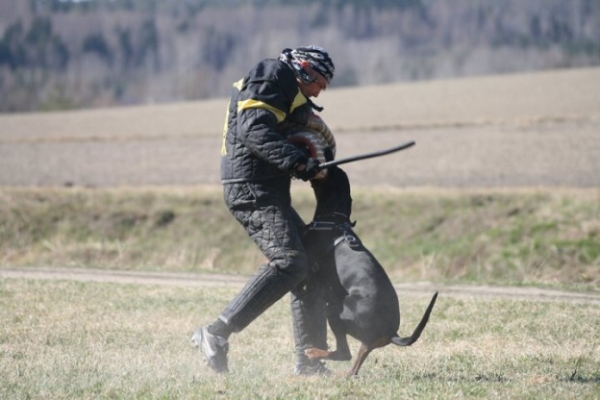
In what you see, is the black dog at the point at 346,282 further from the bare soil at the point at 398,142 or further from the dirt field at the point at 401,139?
the dirt field at the point at 401,139

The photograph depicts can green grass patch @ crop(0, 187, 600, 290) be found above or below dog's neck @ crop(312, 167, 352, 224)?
below

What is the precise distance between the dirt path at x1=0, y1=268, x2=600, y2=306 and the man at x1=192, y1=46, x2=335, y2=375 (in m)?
5.05

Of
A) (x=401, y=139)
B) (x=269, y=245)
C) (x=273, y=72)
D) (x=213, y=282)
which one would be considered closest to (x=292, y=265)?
(x=269, y=245)

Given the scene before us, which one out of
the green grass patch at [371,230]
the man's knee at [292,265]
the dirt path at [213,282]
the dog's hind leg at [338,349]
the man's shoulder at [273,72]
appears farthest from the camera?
the green grass patch at [371,230]

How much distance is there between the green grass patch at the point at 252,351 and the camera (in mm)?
6242

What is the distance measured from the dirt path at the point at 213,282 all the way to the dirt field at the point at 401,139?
1369 centimetres

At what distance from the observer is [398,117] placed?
44781mm

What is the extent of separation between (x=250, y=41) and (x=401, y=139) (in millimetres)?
103649

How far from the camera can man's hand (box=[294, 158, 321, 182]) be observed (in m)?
6.60

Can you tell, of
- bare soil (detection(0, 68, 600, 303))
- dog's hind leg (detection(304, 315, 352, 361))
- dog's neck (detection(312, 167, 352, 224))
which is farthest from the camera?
bare soil (detection(0, 68, 600, 303))

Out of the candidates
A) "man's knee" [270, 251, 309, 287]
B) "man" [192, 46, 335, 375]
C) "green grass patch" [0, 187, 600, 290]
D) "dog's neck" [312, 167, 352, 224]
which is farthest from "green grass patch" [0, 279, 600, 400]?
"green grass patch" [0, 187, 600, 290]

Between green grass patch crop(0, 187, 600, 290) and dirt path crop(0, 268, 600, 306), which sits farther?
green grass patch crop(0, 187, 600, 290)

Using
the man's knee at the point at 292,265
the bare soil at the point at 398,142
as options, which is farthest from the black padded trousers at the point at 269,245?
the bare soil at the point at 398,142

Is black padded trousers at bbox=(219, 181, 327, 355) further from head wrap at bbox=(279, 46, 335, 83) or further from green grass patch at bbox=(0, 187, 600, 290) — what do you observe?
green grass patch at bbox=(0, 187, 600, 290)
